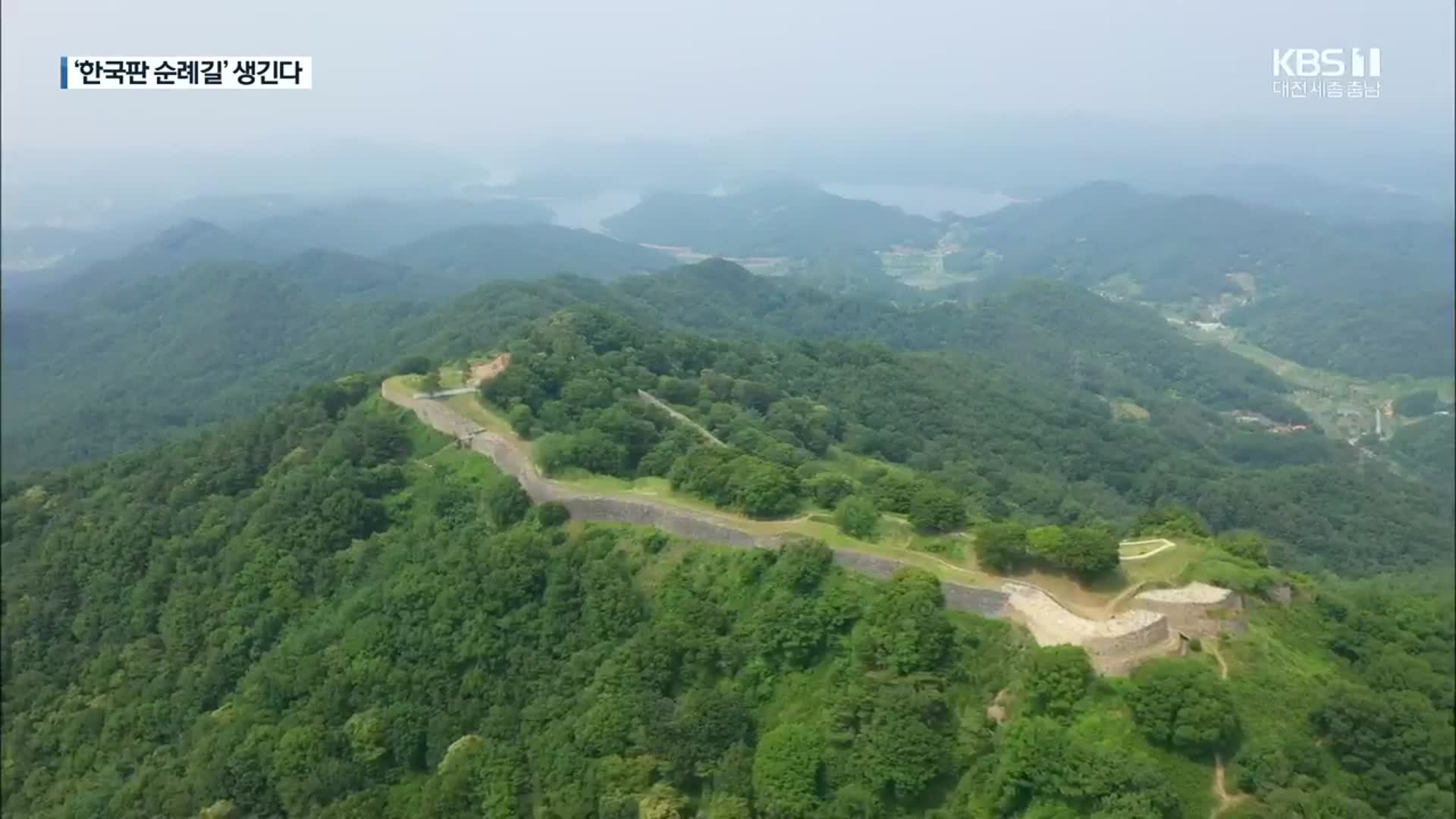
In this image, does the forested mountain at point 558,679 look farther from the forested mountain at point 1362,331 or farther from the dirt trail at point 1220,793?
the forested mountain at point 1362,331

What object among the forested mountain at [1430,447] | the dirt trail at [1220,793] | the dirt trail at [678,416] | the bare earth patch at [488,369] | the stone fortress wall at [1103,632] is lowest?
the forested mountain at [1430,447]

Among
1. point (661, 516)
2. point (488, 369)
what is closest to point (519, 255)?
point (488, 369)

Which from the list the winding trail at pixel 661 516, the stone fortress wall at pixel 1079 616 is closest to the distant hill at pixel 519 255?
the winding trail at pixel 661 516

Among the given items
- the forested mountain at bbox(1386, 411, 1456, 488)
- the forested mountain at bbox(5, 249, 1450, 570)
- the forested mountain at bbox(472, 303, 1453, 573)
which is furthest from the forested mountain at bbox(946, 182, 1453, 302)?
the forested mountain at bbox(472, 303, 1453, 573)

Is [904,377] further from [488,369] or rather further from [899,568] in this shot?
[899,568]

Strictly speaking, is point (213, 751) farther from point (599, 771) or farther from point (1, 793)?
point (599, 771)

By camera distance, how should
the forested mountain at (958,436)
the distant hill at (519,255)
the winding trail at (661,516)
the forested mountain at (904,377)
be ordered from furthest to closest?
1. the distant hill at (519,255)
2. the forested mountain at (904,377)
3. the forested mountain at (958,436)
4. the winding trail at (661,516)

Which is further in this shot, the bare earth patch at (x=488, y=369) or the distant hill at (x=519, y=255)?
the distant hill at (x=519, y=255)

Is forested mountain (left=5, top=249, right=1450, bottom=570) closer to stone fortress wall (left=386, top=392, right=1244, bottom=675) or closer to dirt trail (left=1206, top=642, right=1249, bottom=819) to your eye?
stone fortress wall (left=386, top=392, right=1244, bottom=675)
